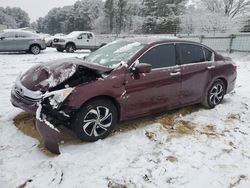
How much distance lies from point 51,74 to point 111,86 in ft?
3.02

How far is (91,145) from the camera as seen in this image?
4.12m

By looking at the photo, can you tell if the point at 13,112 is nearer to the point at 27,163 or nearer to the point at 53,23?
the point at 27,163

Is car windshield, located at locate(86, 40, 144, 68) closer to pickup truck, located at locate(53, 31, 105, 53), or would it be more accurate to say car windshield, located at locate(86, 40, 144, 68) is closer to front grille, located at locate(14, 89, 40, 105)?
front grille, located at locate(14, 89, 40, 105)

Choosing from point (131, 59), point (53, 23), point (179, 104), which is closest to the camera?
point (131, 59)

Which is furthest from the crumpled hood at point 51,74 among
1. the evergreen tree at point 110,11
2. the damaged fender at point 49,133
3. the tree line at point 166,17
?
the evergreen tree at point 110,11

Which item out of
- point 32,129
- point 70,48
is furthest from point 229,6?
point 32,129

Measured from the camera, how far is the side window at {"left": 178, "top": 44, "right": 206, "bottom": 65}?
17.6 ft

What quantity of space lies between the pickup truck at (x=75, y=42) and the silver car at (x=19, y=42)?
1.88m

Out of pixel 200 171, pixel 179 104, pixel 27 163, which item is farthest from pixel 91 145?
pixel 179 104

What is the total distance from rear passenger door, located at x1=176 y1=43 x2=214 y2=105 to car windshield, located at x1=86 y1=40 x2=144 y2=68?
3.13 ft

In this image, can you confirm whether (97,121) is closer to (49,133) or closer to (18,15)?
(49,133)

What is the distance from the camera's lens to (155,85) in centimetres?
477

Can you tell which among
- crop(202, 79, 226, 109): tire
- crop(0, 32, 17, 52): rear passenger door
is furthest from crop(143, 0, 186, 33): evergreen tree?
crop(202, 79, 226, 109): tire

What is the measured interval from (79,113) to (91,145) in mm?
539
